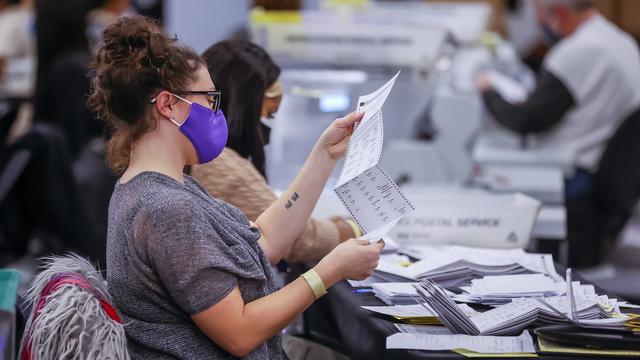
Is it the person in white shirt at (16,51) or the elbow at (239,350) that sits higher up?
the elbow at (239,350)

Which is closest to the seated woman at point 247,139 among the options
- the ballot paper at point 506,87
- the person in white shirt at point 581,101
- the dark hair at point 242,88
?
the dark hair at point 242,88

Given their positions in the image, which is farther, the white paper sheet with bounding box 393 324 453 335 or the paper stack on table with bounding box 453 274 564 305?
the paper stack on table with bounding box 453 274 564 305

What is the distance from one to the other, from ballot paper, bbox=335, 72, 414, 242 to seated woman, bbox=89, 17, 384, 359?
0.05m

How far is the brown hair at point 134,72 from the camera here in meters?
1.77

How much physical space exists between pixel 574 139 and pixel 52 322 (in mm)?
3230

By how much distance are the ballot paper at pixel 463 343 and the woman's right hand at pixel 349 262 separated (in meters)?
0.14

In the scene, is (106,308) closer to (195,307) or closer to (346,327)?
(195,307)

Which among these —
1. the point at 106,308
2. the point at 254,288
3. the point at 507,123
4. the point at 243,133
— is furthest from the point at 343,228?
the point at 507,123

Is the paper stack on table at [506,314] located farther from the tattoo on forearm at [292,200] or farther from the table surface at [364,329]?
the tattoo on forearm at [292,200]

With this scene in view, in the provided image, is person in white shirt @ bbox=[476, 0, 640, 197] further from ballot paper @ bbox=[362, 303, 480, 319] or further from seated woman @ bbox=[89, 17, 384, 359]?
seated woman @ bbox=[89, 17, 384, 359]

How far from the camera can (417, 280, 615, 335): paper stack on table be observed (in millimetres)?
1890

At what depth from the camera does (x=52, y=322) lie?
1697 millimetres

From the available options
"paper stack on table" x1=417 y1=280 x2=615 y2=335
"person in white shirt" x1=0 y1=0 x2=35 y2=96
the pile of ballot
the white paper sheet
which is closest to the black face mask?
the pile of ballot

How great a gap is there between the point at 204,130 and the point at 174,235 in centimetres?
23
